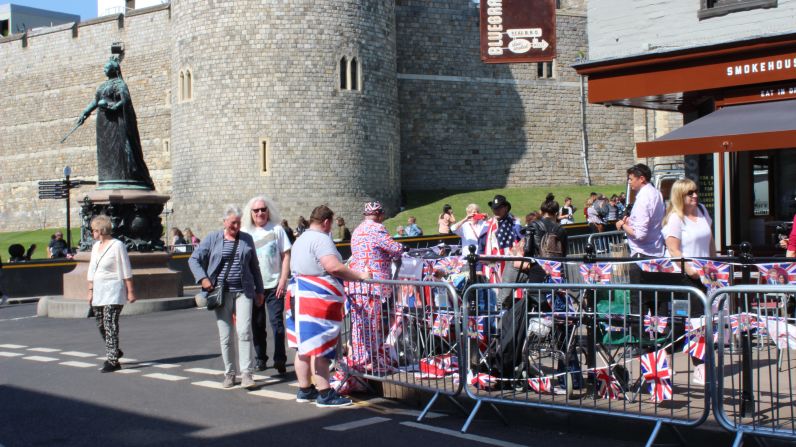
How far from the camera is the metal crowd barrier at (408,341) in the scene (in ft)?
23.6

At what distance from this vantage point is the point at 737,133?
1062 cm

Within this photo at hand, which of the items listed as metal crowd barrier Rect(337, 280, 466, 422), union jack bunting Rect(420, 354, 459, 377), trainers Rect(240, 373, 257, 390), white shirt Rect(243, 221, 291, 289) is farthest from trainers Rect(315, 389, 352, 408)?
white shirt Rect(243, 221, 291, 289)

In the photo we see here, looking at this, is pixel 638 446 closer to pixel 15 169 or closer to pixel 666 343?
pixel 666 343

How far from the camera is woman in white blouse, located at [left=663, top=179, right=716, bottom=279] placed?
324 inches

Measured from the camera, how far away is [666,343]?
20.6 feet

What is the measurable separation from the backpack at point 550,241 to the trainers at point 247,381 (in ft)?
11.4

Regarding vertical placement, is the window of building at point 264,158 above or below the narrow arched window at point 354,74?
below

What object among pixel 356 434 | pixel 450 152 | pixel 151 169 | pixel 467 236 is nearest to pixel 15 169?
pixel 151 169

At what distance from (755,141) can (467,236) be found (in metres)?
3.42

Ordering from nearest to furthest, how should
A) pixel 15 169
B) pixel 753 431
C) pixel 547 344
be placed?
pixel 753 431 → pixel 547 344 → pixel 15 169

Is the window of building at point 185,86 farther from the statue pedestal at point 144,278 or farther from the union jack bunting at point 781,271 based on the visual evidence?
the union jack bunting at point 781,271

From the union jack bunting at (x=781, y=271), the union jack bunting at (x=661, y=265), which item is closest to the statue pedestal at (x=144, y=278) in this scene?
the union jack bunting at (x=661, y=265)

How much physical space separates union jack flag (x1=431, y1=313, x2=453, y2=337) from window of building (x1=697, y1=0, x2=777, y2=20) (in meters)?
7.51

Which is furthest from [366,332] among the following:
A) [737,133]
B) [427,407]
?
[737,133]
